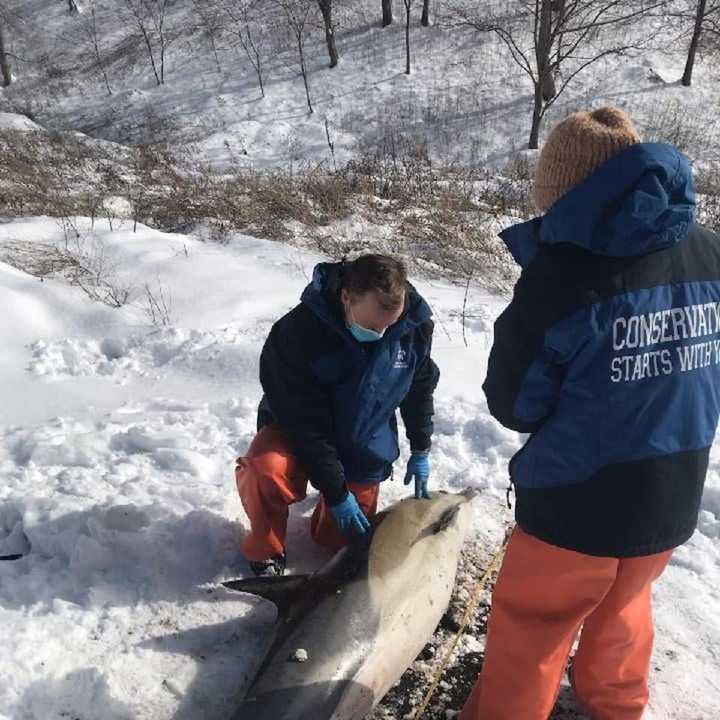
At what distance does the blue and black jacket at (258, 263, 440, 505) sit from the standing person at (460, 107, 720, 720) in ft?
2.61

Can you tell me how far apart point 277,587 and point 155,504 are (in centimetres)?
76

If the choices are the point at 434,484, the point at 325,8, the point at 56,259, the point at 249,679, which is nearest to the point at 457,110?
the point at 325,8

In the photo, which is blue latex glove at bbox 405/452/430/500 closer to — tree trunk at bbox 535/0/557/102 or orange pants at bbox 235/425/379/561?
orange pants at bbox 235/425/379/561

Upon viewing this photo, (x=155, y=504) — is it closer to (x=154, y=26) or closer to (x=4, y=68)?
(x=4, y=68)

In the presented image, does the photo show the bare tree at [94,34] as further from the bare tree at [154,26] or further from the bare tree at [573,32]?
the bare tree at [573,32]

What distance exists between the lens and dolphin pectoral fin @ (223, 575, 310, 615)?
2.40 meters

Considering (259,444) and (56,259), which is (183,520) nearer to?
(259,444)

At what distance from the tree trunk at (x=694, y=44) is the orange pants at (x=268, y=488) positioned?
18813 mm

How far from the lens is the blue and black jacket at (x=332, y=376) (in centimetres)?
245

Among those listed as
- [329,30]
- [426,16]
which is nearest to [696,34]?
[426,16]

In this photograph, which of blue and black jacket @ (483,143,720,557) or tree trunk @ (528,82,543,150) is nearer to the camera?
blue and black jacket @ (483,143,720,557)

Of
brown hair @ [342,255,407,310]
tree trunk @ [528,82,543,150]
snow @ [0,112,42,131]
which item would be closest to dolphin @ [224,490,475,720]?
brown hair @ [342,255,407,310]

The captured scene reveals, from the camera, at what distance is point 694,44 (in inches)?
714

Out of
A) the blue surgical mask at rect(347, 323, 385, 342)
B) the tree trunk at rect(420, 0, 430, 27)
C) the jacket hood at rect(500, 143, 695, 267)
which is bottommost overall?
the blue surgical mask at rect(347, 323, 385, 342)
